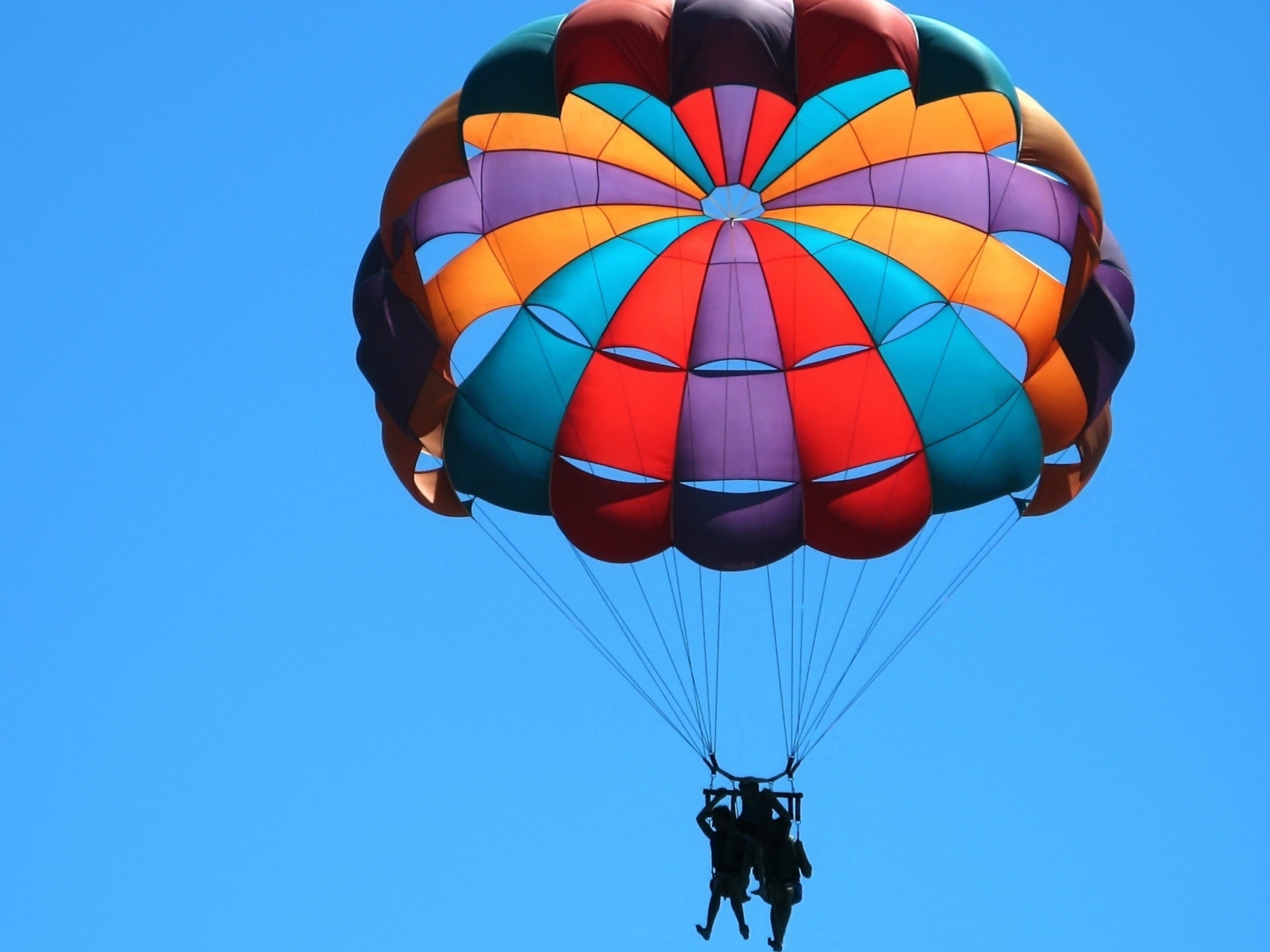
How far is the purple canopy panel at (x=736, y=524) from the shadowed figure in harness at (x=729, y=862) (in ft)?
6.24

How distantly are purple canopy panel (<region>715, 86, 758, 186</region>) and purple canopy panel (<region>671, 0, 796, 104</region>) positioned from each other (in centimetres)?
183

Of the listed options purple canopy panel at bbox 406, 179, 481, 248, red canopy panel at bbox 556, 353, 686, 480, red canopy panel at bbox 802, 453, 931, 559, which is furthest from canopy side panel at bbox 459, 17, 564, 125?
red canopy panel at bbox 802, 453, 931, 559

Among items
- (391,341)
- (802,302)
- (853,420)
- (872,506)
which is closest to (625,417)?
(802,302)

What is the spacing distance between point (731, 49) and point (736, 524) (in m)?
3.44

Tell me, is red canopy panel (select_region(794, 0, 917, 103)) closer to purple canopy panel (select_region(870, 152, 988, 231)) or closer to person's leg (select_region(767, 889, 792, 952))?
purple canopy panel (select_region(870, 152, 988, 231))

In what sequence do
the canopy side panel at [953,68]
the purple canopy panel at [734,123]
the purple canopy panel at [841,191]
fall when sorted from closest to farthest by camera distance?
the canopy side panel at [953,68], the purple canopy panel at [841,191], the purple canopy panel at [734,123]

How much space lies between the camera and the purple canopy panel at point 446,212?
18.8 meters

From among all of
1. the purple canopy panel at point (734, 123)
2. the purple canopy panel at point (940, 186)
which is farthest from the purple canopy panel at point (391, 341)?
the purple canopy panel at point (940, 186)

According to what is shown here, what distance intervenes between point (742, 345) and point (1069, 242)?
2.34 metres

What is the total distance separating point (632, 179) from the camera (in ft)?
62.8

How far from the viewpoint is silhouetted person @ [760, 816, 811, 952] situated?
1791cm

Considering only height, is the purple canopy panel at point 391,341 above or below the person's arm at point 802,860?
above

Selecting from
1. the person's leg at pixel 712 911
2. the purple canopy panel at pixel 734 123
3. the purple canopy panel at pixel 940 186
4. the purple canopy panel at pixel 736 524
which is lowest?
the person's leg at pixel 712 911

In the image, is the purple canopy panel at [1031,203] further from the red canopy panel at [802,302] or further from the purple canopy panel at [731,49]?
the purple canopy panel at [731,49]
